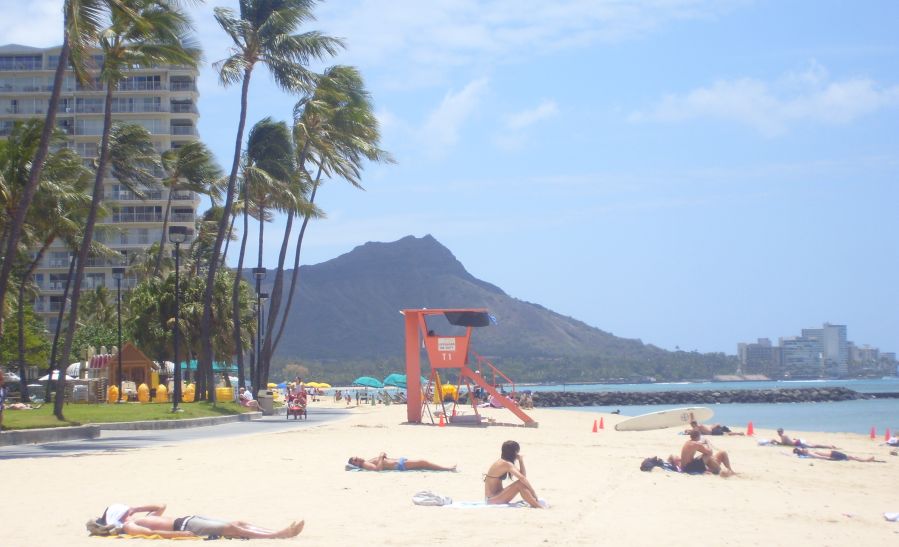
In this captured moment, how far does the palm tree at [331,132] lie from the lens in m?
42.2

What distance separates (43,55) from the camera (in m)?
85.3

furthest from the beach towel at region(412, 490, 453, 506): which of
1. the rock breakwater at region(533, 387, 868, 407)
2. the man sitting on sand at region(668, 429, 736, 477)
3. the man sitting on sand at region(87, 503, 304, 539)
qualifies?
the rock breakwater at region(533, 387, 868, 407)

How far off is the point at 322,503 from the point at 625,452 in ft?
34.8

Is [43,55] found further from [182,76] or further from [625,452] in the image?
[625,452]

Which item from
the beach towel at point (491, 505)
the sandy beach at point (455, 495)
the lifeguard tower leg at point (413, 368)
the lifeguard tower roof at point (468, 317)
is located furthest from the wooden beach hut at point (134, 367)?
the beach towel at point (491, 505)

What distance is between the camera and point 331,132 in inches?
1715

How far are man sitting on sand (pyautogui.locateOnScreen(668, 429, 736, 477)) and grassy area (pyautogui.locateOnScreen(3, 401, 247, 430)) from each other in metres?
13.4

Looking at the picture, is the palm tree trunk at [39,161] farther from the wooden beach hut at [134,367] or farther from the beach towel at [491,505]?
the wooden beach hut at [134,367]

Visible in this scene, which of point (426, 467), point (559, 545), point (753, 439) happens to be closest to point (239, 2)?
point (753, 439)

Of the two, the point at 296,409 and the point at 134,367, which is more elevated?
the point at 134,367

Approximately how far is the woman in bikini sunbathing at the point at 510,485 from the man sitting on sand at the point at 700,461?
5.06 meters

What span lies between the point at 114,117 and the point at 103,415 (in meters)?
59.9

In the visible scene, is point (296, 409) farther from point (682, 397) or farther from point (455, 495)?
point (682, 397)

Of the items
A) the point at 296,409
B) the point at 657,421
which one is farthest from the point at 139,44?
the point at 657,421
